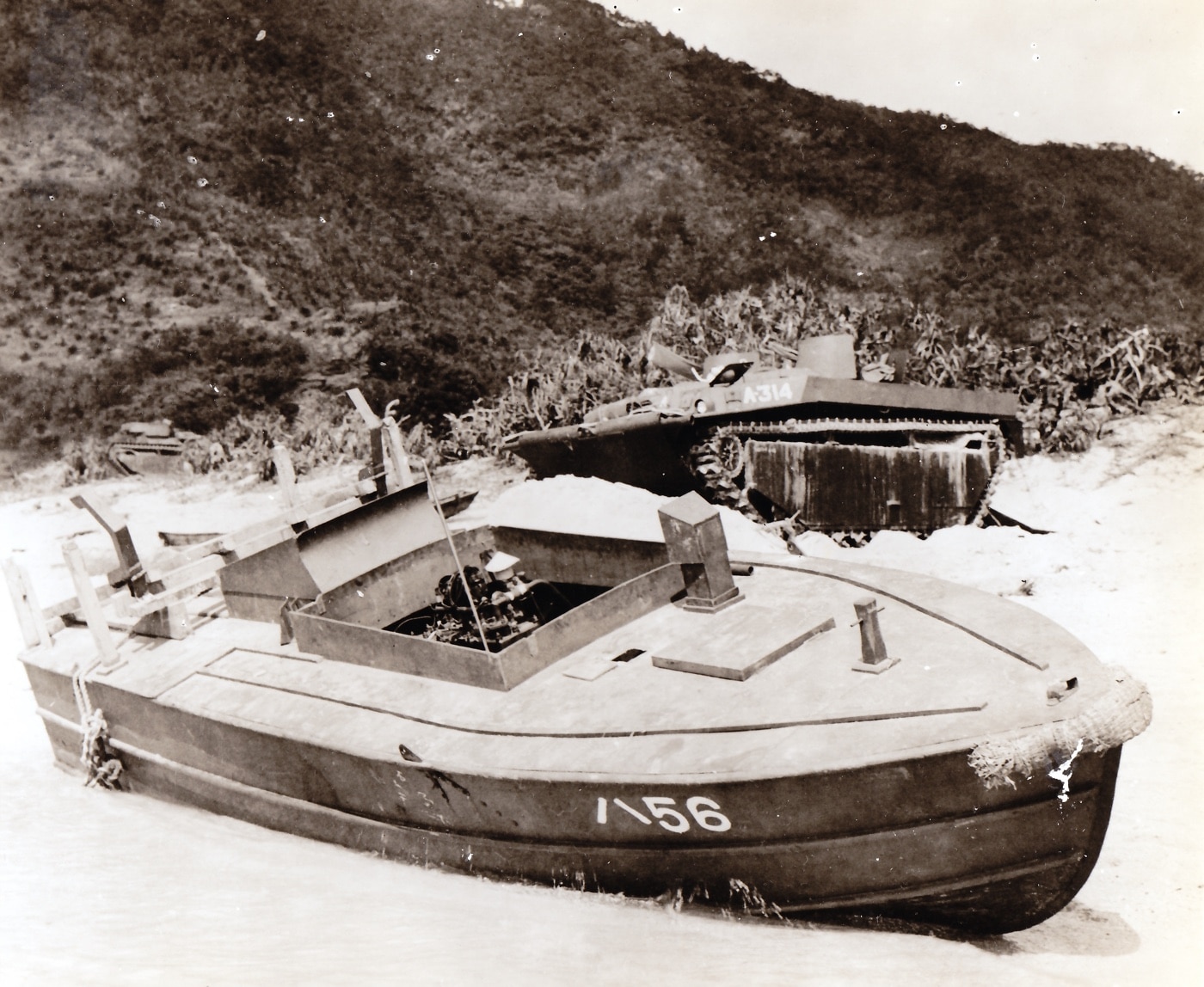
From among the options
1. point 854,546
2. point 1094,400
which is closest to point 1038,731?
point 854,546

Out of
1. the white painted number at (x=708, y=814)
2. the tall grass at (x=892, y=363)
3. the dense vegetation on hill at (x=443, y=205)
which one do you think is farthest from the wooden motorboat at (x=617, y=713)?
the dense vegetation on hill at (x=443, y=205)

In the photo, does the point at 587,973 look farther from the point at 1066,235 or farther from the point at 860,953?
the point at 1066,235

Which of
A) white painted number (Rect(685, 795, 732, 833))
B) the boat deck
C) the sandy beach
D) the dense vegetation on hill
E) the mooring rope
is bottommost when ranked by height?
the sandy beach

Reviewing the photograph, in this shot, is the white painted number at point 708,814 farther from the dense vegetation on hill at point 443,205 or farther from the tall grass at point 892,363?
the dense vegetation on hill at point 443,205

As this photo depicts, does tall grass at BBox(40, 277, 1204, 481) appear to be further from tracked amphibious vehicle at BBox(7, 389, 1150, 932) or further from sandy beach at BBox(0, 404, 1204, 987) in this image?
tracked amphibious vehicle at BBox(7, 389, 1150, 932)

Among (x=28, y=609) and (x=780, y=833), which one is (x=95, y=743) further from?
(x=780, y=833)

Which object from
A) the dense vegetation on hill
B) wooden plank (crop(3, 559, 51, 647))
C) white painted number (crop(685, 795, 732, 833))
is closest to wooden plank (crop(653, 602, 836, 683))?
white painted number (crop(685, 795, 732, 833))
